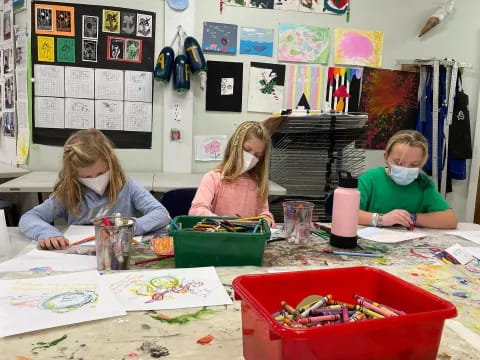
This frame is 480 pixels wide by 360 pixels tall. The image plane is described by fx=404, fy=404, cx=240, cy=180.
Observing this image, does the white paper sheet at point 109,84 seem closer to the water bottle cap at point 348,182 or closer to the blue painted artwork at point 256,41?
the blue painted artwork at point 256,41

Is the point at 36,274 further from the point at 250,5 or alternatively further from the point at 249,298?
the point at 250,5

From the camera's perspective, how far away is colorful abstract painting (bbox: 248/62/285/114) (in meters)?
2.95

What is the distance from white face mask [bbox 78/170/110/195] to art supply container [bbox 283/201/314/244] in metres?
0.69

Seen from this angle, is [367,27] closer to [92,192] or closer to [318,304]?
[92,192]

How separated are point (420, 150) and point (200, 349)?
132 centimetres

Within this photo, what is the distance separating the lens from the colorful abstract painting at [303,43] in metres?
2.95

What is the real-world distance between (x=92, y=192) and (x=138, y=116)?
4.60 ft

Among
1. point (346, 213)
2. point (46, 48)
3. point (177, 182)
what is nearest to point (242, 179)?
point (346, 213)

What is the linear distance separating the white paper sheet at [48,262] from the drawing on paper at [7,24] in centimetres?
243

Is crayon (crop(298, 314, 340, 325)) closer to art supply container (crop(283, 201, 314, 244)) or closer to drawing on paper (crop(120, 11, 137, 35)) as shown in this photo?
art supply container (crop(283, 201, 314, 244))

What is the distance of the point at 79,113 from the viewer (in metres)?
2.81

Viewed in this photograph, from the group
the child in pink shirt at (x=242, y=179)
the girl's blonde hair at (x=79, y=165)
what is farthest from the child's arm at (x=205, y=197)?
the girl's blonde hair at (x=79, y=165)

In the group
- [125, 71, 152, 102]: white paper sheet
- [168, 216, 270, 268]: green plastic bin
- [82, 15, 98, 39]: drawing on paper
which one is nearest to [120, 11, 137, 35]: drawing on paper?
[82, 15, 98, 39]: drawing on paper

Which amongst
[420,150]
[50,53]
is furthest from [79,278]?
[50,53]
